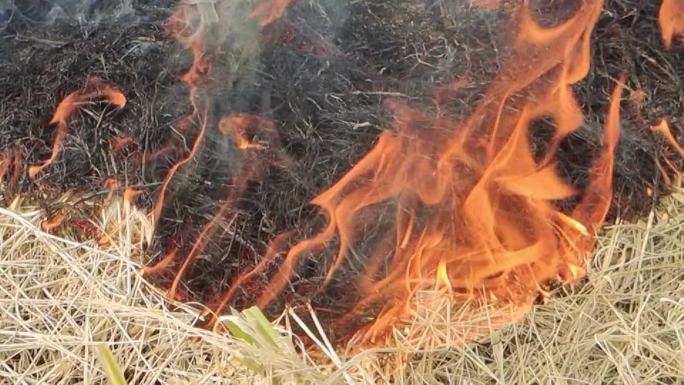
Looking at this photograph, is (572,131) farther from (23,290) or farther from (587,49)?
(23,290)

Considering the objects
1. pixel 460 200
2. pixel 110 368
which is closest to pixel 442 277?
pixel 460 200

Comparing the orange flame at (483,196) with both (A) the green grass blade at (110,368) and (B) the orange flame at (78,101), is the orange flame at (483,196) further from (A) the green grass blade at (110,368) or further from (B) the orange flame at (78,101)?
(B) the orange flame at (78,101)

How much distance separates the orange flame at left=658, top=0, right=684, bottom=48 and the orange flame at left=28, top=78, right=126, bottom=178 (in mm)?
1519

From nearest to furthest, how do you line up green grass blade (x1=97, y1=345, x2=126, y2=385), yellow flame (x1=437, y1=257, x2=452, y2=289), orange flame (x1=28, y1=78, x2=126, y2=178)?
green grass blade (x1=97, y1=345, x2=126, y2=385) < yellow flame (x1=437, y1=257, x2=452, y2=289) < orange flame (x1=28, y1=78, x2=126, y2=178)

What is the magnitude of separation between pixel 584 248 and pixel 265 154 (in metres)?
0.86

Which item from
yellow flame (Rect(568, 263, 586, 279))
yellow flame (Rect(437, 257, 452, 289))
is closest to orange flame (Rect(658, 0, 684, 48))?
yellow flame (Rect(568, 263, 586, 279))

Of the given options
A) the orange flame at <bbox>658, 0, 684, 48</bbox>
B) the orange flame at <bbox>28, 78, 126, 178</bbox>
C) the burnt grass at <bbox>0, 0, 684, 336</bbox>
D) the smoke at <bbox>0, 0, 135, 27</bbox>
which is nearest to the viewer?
the burnt grass at <bbox>0, 0, 684, 336</bbox>

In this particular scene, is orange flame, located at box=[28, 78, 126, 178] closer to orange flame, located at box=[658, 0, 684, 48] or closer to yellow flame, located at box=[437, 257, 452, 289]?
yellow flame, located at box=[437, 257, 452, 289]

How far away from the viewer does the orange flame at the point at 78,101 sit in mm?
2539

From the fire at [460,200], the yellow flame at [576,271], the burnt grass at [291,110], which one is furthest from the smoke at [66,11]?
the yellow flame at [576,271]

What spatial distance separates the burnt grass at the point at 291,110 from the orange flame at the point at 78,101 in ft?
0.09

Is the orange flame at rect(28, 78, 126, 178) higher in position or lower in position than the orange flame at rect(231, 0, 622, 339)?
higher

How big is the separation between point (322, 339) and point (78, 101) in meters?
1.05

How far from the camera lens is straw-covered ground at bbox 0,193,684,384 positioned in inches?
76.1
